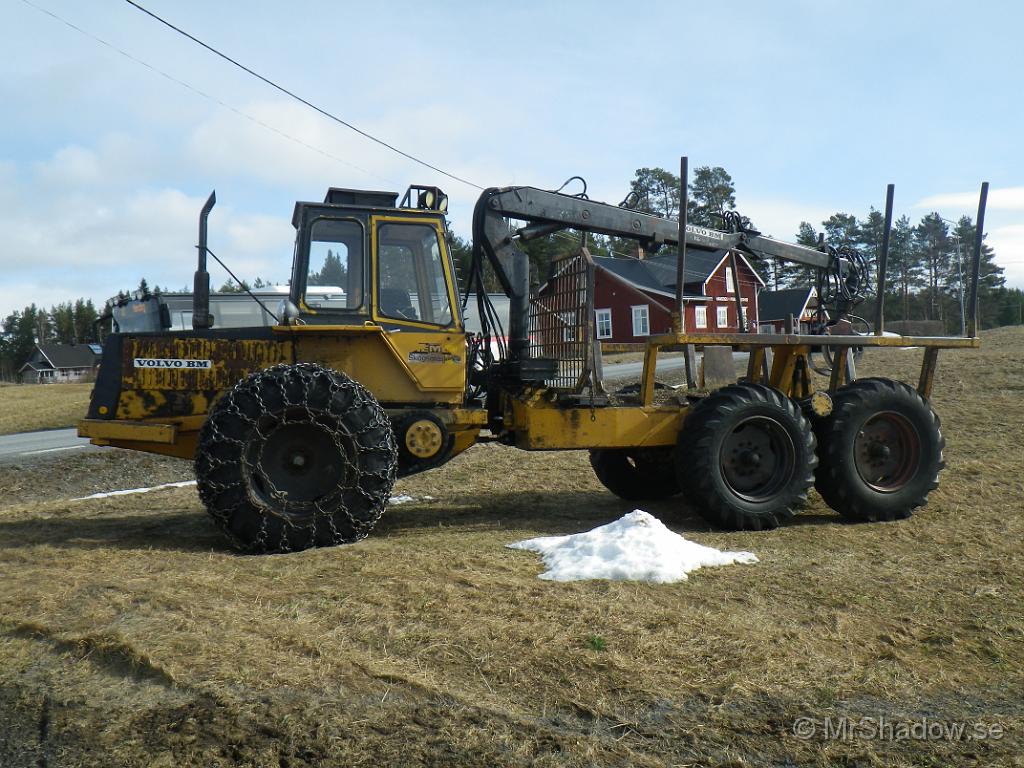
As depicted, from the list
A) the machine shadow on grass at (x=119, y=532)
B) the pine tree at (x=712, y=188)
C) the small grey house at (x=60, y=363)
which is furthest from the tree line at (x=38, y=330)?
the machine shadow on grass at (x=119, y=532)

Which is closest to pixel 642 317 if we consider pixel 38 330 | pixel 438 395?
pixel 438 395

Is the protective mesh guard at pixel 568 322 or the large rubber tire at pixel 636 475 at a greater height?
the protective mesh guard at pixel 568 322

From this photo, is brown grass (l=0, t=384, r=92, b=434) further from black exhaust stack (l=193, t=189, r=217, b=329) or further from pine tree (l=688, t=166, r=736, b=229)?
pine tree (l=688, t=166, r=736, b=229)

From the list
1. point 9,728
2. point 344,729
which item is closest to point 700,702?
point 344,729

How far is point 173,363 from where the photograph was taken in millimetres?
7203

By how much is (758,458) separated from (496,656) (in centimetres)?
430

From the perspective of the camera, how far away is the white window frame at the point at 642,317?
41872 mm

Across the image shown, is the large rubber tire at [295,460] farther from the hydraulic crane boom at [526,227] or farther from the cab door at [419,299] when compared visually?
the hydraulic crane boom at [526,227]

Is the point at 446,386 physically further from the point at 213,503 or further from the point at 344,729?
the point at 344,729

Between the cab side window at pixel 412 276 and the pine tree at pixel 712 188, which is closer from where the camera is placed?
the cab side window at pixel 412 276

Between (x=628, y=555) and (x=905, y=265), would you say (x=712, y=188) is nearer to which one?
(x=905, y=265)

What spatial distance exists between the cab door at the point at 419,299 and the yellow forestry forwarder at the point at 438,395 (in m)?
0.01

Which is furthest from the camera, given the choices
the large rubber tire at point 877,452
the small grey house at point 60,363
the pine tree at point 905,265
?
the small grey house at point 60,363

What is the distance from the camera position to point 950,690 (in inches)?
152
